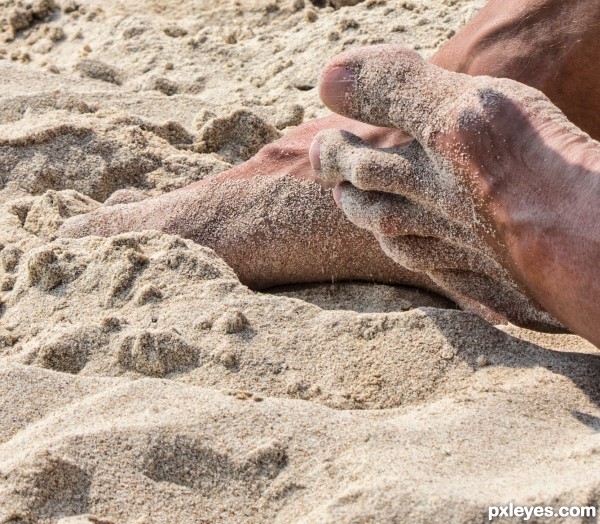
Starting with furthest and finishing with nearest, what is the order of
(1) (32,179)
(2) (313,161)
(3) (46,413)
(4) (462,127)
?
(1) (32,179) → (2) (313,161) → (4) (462,127) → (3) (46,413)

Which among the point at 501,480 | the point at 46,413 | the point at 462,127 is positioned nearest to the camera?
the point at 501,480

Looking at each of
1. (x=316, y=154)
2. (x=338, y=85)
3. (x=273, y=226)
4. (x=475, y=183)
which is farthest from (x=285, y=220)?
(x=475, y=183)

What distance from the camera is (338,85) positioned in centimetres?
170

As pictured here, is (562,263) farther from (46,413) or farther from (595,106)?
(46,413)

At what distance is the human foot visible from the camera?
1443 mm

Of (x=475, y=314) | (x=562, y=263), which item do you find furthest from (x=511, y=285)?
(x=562, y=263)

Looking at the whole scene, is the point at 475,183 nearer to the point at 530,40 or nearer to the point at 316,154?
A: the point at 316,154

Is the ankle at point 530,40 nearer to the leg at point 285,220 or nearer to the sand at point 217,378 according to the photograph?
the leg at point 285,220

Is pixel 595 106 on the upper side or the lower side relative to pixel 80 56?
upper

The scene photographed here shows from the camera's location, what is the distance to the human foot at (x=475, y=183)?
144 cm

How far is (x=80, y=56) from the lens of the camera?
10.3 ft

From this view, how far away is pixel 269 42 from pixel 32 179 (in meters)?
1.12

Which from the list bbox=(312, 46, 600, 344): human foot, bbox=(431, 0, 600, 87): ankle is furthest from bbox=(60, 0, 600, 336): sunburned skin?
bbox=(312, 46, 600, 344): human foot

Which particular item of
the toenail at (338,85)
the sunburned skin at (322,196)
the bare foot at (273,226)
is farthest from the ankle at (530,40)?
the toenail at (338,85)
